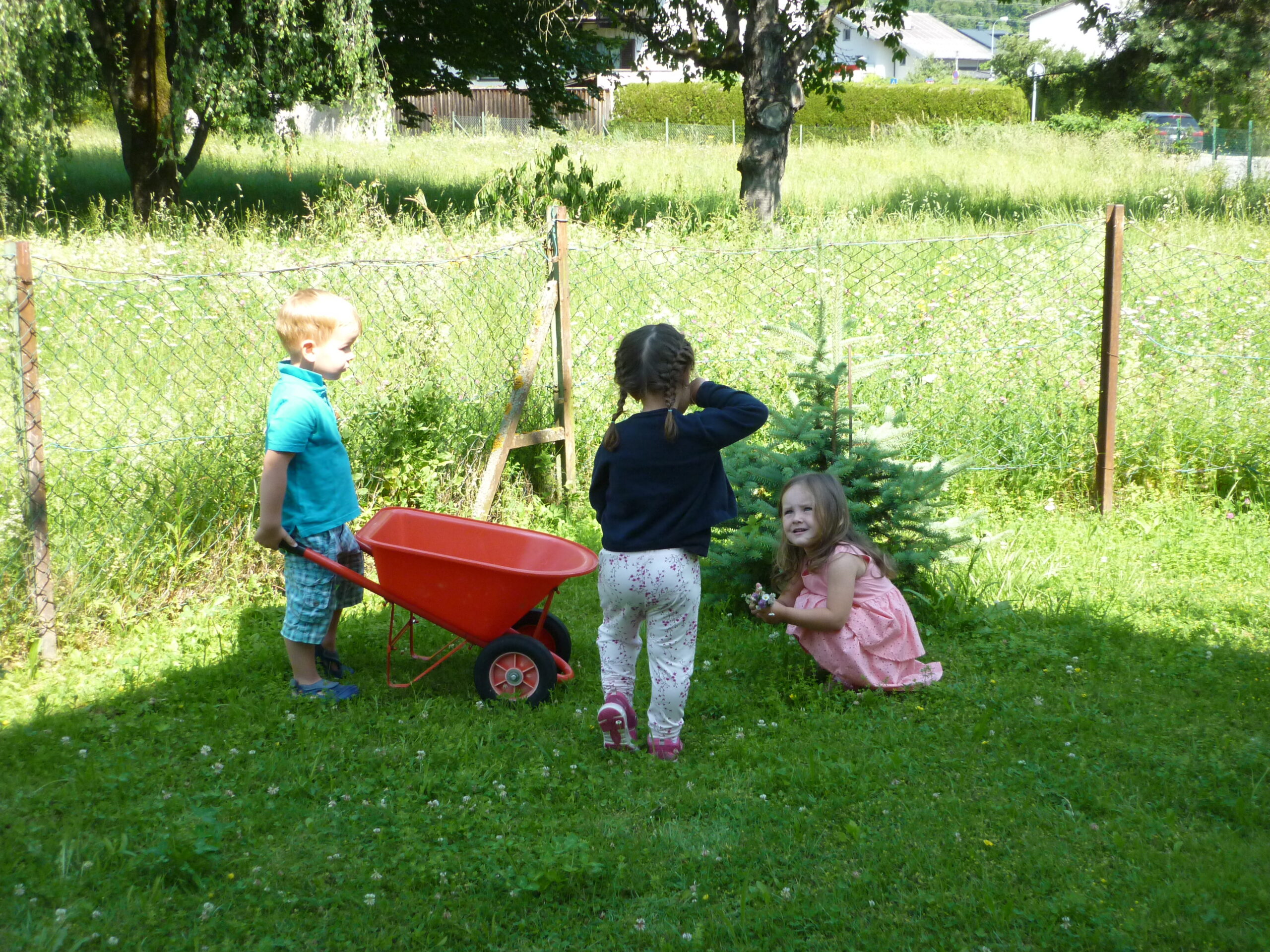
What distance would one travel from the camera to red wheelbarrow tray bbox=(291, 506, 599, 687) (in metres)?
3.67

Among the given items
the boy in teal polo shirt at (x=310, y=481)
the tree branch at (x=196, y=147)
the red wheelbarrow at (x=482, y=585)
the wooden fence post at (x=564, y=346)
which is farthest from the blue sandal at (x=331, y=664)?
the tree branch at (x=196, y=147)

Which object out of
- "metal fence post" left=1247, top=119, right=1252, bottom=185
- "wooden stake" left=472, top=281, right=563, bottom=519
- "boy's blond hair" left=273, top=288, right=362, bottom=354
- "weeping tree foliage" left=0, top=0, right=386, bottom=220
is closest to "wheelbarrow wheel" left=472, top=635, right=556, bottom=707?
"boy's blond hair" left=273, top=288, right=362, bottom=354

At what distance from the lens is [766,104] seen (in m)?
13.8

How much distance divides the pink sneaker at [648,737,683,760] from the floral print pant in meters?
0.01

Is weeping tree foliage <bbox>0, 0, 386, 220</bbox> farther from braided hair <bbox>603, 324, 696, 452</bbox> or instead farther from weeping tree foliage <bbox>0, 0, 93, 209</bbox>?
braided hair <bbox>603, 324, 696, 452</bbox>

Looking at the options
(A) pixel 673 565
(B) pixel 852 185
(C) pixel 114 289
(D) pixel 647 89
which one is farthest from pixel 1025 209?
(D) pixel 647 89

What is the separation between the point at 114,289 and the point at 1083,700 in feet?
23.3

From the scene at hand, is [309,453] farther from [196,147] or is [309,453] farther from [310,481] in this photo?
[196,147]

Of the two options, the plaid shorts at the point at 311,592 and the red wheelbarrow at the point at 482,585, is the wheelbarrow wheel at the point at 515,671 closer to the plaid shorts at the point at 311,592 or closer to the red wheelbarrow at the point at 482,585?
the red wheelbarrow at the point at 482,585

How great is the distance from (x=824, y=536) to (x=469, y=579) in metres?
1.35

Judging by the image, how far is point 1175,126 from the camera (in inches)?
1190

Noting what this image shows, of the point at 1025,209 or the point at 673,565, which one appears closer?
the point at 673,565

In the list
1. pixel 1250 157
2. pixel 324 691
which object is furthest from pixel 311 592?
→ pixel 1250 157

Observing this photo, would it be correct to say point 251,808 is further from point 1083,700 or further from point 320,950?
point 1083,700
